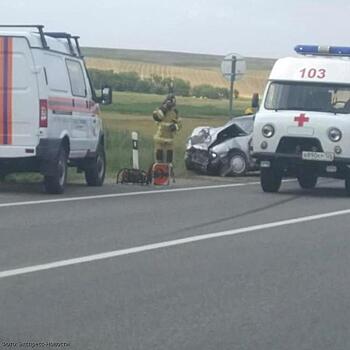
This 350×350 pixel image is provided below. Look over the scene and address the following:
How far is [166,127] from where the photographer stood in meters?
25.2

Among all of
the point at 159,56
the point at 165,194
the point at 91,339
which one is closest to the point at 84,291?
the point at 91,339

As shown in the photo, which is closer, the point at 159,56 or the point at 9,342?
the point at 9,342

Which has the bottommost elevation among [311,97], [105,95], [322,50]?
[105,95]

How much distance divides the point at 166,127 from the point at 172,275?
13372mm

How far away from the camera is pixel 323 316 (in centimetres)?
1012

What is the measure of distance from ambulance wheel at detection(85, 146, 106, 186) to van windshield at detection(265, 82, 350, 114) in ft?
11.1

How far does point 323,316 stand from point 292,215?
845cm

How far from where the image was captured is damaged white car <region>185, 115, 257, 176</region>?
28031 mm

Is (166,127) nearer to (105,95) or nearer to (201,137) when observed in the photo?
(105,95)

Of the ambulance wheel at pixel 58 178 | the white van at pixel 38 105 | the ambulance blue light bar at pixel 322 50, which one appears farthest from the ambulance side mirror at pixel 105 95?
the ambulance blue light bar at pixel 322 50

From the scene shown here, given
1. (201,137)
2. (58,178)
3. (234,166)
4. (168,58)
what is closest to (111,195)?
(58,178)

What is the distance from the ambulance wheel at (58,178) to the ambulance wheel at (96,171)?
2.38 m

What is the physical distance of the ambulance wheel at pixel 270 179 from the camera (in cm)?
2264

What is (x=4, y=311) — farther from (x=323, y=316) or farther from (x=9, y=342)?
(x=323, y=316)
